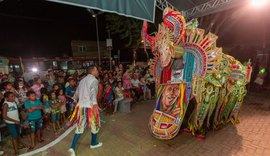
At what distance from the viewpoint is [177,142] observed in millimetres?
3557

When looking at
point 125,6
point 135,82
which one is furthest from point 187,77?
point 135,82

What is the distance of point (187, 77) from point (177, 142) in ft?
5.16

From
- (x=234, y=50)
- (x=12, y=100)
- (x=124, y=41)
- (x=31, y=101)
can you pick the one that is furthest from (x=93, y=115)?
(x=124, y=41)

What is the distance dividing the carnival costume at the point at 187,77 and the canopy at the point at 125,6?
0.53m

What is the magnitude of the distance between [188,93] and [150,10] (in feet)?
6.60

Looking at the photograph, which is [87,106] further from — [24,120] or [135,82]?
[135,82]

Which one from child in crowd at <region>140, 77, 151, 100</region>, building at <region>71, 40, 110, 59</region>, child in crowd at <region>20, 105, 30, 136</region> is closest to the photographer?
child in crowd at <region>20, 105, 30, 136</region>

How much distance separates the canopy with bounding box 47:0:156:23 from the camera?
2379mm

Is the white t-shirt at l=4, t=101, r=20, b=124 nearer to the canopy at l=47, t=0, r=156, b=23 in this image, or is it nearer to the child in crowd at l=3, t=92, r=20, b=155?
the child in crowd at l=3, t=92, r=20, b=155

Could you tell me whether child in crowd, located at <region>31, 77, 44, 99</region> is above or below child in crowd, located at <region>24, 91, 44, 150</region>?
above

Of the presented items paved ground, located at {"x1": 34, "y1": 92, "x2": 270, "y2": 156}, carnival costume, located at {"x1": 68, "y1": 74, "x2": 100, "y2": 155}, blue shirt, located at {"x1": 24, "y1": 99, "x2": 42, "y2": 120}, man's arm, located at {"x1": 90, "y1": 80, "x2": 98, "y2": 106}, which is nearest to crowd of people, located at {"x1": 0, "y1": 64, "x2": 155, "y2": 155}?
blue shirt, located at {"x1": 24, "y1": 99, "x2": 42, "y2": 120}

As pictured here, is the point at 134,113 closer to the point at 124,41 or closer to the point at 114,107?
the point at 114,107

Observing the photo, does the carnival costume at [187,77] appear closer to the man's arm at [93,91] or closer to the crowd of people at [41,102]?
the man's arm at [93,91]

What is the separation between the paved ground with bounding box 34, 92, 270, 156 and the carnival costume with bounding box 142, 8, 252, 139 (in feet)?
0.89
